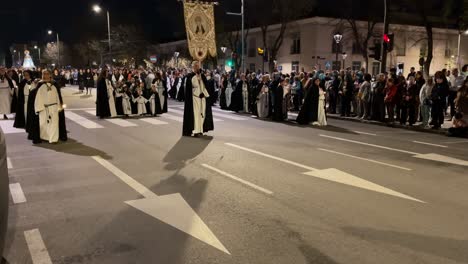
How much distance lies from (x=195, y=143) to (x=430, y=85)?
26.5 ft

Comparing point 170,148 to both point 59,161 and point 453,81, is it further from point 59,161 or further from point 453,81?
point 453,81

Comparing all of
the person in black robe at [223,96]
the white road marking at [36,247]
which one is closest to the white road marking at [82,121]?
the person in black robe at [223,96]

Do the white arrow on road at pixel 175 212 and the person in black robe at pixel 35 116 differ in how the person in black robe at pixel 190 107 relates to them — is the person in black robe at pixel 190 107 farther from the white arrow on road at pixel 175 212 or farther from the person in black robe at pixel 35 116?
the white arrow on road at pixel 175 212

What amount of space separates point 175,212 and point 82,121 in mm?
10944

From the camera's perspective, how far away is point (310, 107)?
1527cm

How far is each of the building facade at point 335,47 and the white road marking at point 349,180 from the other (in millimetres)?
36073

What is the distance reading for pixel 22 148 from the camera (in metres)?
10.6

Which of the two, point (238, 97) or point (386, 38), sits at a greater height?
point (386, 38)

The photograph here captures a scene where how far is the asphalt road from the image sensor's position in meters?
4.72

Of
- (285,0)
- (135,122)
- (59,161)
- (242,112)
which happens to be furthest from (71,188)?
(285,0)

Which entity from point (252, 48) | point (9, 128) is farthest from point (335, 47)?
point (9, 128)

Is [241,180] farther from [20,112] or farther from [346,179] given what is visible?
[20,112]

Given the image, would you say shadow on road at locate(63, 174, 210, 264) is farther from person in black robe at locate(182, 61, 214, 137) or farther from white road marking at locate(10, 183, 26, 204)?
person in black robe at locate(182, 61, 214, 137)

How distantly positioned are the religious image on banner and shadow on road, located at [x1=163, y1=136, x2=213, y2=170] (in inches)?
134
